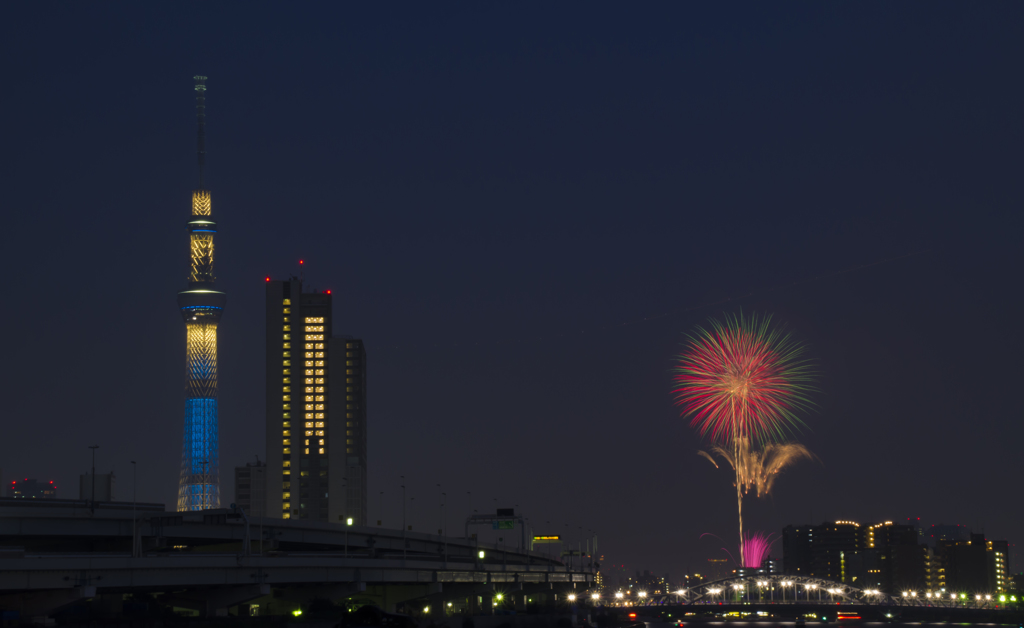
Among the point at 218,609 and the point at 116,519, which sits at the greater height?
the point at 116,519

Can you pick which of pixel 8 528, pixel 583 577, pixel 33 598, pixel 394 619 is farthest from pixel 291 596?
pixel 583 577

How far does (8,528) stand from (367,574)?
28477 millimetres

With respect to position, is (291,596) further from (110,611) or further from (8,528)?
(8,528)

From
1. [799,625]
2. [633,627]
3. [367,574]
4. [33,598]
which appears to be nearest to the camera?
[33,598]

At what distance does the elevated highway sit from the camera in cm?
6962

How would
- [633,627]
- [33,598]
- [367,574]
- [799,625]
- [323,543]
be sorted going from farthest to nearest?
[633,627], [799,625], [323,543], [367,574], [33,598]

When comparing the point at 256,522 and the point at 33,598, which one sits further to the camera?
the point at 256,522

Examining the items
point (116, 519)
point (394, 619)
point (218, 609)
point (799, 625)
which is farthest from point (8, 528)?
point (799, 625)

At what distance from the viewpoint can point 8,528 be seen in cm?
9206

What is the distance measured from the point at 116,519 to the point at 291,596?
15.8 m

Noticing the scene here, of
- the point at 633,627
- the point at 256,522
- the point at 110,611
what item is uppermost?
the point at 256,522

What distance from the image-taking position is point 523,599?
168 metres

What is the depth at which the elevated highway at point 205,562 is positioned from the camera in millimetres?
69625

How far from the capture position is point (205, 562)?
253 ft
